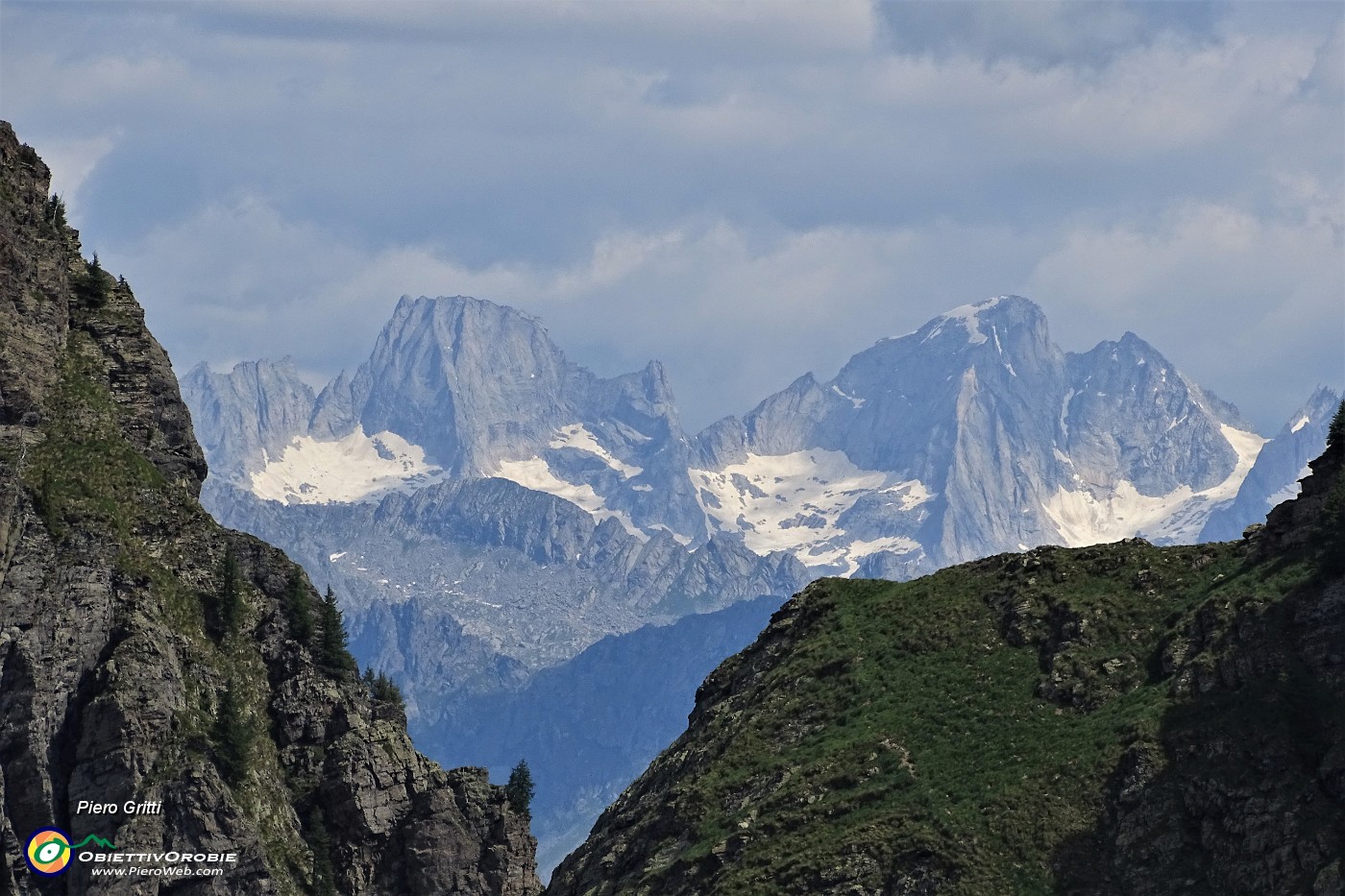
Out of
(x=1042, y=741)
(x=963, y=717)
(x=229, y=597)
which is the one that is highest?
(x=229, y=597)

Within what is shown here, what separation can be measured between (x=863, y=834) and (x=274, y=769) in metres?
72.3

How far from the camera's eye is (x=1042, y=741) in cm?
13675

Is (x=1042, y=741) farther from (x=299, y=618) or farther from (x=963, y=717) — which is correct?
(x=299, y=618)

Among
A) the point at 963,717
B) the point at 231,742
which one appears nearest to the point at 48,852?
the point at 231,742

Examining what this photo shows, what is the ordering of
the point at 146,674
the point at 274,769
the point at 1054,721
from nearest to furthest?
1. the point at 1054,721
2. the point at 146,674
3. the point at 274,769

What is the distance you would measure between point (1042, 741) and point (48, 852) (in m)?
79.2

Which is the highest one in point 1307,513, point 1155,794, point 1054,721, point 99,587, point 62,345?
point 62,345

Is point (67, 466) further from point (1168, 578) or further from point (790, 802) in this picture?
point (1168, 578)

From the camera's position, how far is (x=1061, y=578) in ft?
505

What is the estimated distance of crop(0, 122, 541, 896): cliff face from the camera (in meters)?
164

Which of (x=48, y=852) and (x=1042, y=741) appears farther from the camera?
(x=48, y=852)

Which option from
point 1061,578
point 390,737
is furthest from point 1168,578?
point 390,737

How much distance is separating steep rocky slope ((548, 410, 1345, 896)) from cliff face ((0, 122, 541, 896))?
30531mm

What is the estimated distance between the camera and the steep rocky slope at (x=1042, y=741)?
405ft
